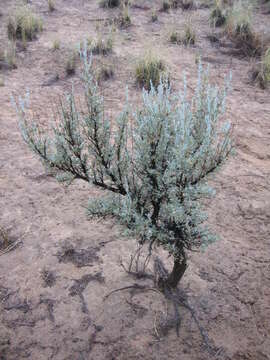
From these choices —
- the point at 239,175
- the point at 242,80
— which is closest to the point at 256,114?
the point at 242,80

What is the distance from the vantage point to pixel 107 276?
273 cm

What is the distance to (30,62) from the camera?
611 cm

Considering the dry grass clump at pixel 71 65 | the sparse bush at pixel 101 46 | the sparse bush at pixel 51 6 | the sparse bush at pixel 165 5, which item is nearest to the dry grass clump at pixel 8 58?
the dry grass clump at pixel 71 65

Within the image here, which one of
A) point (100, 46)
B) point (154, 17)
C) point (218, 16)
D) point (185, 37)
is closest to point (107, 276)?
point (100, 46)

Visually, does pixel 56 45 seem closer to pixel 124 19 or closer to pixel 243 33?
pixel 124 19

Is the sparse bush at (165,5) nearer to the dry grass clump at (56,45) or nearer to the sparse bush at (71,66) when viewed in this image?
the dry grass clump at (56,45)

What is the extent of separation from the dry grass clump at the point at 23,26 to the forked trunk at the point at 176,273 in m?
5.63

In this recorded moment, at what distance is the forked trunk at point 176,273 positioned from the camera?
8.13 ft

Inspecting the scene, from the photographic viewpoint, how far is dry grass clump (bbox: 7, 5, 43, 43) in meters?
6.73

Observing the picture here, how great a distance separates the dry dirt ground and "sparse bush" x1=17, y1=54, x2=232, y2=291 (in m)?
0.42

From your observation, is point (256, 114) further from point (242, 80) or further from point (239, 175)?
point (239, 175)

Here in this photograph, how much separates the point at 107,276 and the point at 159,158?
1.06 metres

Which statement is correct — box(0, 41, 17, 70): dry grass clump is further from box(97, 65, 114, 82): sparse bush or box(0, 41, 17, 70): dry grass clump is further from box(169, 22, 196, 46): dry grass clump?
box(169, 22, 196, 46): dry grass clump

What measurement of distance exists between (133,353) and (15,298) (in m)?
0.94
